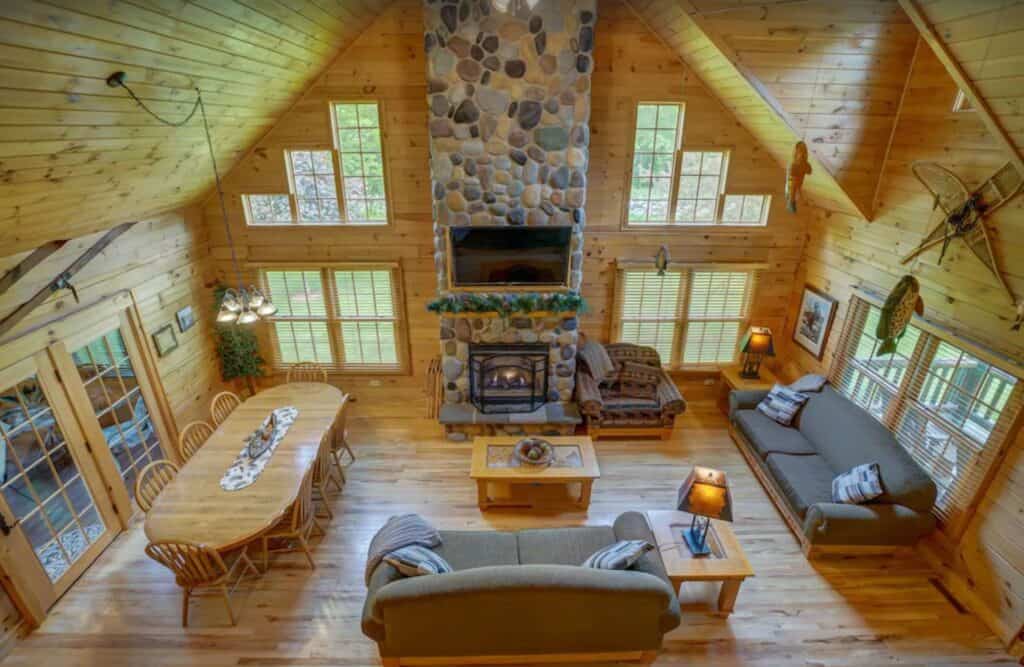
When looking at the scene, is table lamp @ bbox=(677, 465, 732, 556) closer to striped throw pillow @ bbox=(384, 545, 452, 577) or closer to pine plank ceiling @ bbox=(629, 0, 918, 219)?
striped throw pillow @ bbox=(384, 545, 452, 577)

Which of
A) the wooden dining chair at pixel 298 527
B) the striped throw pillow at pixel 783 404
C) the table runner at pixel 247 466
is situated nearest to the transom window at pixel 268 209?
the table runner at pixel 247 466

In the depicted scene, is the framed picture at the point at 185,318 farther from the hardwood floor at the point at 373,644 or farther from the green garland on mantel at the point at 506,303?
the green garland on mantel at the point at 506,303

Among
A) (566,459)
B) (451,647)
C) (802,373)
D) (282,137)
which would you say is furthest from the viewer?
(802,373)

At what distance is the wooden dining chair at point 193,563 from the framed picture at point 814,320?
628 cm

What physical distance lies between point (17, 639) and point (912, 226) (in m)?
7.92

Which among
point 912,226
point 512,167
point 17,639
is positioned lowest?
point 17,639

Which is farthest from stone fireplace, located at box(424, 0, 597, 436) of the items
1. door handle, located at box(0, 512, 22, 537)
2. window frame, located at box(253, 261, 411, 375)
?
A: door handle, located at box(0, 512, 22, 537)

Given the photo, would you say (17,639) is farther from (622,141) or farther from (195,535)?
(622,141)

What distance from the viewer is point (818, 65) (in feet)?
13.6

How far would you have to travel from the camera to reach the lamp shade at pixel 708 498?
3.29 metres

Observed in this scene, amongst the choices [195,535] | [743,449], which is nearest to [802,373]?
[743,449]

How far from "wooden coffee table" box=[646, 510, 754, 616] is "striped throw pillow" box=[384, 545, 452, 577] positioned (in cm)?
167

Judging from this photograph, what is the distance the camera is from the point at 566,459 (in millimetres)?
4840

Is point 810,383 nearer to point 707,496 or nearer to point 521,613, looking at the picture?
point 707,496
